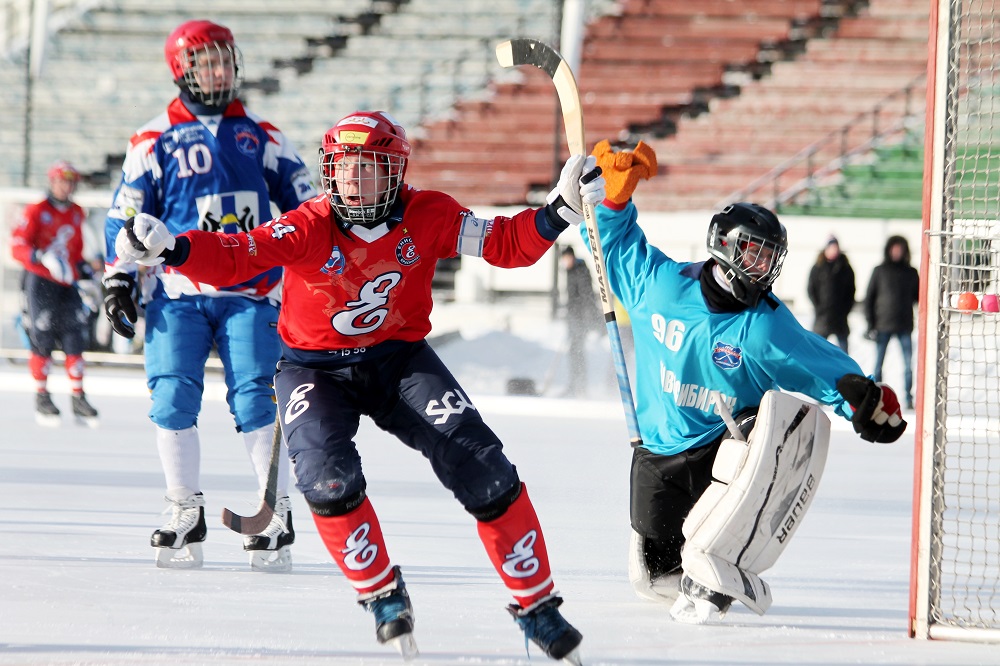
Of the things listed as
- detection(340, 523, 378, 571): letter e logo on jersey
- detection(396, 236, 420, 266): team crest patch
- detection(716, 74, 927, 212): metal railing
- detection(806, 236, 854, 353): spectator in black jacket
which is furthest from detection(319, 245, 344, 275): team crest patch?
detection(716, 74, 927, 212): metal railing

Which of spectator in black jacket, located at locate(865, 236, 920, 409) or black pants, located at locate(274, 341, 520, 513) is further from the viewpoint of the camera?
spectator in black jacket, located at locate(865, 236, 920, 409)

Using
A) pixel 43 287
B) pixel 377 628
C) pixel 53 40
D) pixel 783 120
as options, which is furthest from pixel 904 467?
pixel 53 40

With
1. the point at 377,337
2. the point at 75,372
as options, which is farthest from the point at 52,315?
the point at 377,337

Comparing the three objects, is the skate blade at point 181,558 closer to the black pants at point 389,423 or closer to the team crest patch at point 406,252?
the black pants at point 389,423

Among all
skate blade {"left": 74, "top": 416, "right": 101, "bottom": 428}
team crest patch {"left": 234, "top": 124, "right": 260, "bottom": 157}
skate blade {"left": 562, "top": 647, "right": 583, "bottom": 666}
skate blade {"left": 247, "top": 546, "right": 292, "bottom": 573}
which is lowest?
skate blade {"left": 74, "top": 416, "right": 101, "bottom": 428}

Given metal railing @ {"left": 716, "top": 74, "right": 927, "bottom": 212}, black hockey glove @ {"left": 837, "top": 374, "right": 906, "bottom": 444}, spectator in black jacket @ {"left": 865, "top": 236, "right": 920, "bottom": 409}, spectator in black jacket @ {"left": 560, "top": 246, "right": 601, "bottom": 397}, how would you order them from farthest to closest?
1. metal railing @ {"left": 716, "top": 74, "right": 927, "bottom": 212}
2. spectator in black jacket @ {"left": 560, "top": 246, "right": 601, "bottom": 397}
3. spectator in black jacket @ {"left": 865, "top": 236, "right": 920, "bottom": 409}
4. black hockey glove @ {"left": 837, "top": 374, "right": 906, "bottom": 444}

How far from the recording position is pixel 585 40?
15758mm

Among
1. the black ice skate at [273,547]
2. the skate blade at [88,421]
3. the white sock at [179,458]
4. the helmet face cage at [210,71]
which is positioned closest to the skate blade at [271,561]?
the black ice skate at [273,547]

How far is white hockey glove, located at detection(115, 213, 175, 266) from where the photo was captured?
107 inches

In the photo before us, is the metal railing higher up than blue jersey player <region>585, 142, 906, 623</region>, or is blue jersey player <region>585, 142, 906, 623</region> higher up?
the metal railing

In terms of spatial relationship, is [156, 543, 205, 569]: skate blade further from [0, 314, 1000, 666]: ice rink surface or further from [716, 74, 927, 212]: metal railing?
[716, 74, 927, 212]: metal railing

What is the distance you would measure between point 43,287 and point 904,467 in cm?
479

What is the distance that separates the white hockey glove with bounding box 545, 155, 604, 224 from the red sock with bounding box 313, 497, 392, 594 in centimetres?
77

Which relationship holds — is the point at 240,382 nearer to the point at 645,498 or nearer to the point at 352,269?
the point at 352,269
